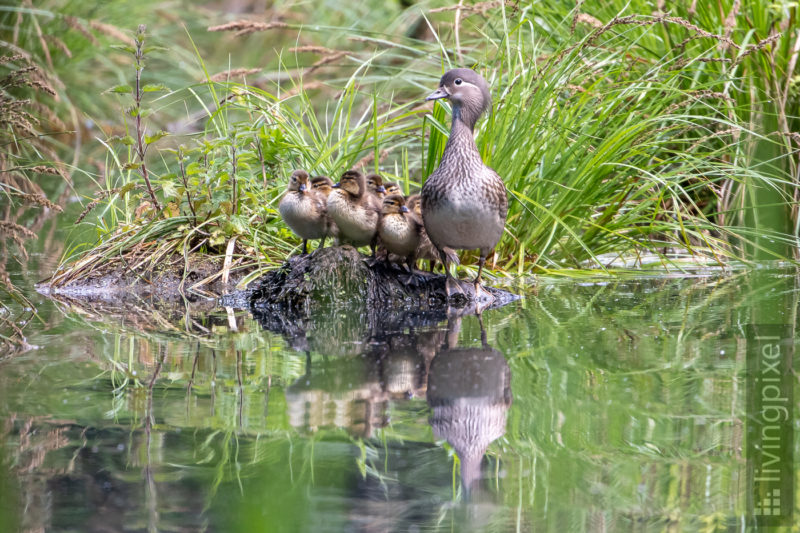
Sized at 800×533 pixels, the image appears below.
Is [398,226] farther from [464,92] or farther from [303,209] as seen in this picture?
[464,92]

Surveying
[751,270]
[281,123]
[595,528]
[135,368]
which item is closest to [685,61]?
[751,270]

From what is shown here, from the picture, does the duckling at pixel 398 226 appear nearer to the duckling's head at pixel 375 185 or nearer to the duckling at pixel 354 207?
the duckling at pixel 354 207

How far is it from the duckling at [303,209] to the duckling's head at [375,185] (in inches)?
12.2

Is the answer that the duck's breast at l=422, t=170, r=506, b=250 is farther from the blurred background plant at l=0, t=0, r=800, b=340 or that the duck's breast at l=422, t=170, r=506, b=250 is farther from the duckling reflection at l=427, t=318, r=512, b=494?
the duckling reflection at l=427, t=318, r=512, b=494

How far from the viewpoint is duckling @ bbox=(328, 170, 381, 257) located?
5168 millimetres

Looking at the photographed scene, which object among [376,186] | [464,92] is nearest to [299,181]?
[376,186]

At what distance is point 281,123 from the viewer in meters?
6.20

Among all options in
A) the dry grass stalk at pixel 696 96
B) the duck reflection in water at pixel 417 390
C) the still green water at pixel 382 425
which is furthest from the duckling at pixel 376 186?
the dry grass stalk at pixel 696 96

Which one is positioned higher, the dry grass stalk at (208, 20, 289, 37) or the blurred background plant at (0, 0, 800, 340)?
the dry grass stalk at (208, 20, 289, 37)

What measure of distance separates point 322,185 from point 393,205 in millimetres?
524

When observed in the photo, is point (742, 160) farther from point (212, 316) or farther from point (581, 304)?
point (212, 316)

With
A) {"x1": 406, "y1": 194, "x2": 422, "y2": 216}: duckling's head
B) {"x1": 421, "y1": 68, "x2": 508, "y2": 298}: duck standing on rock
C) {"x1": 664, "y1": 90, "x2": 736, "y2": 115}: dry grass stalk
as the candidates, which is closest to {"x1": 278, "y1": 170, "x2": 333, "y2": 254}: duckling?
{"x1": 406, "y1": 194, "x2": 422, "y2": 216}: duckling's head

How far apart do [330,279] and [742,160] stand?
3.00 meters

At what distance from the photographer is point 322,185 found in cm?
548
